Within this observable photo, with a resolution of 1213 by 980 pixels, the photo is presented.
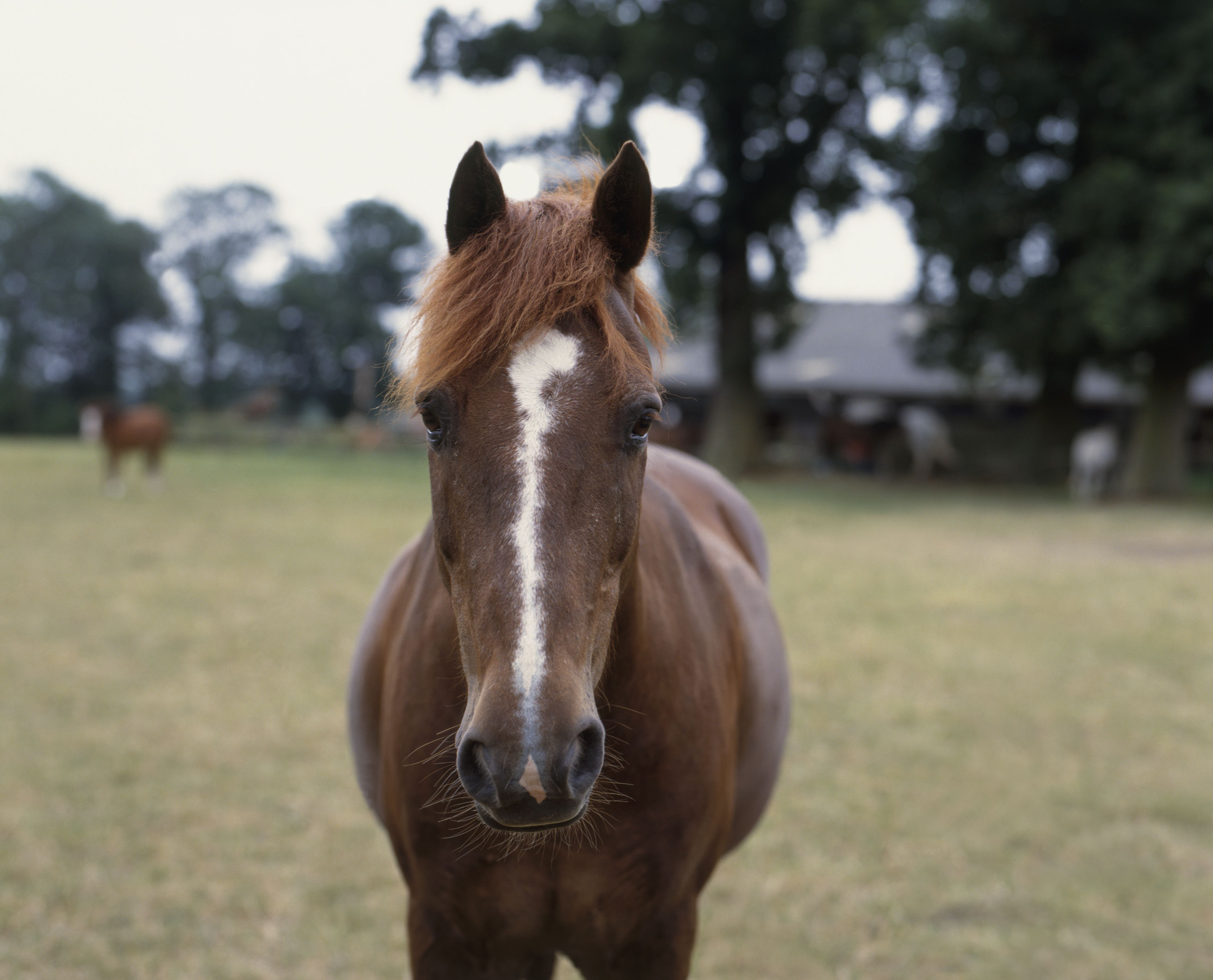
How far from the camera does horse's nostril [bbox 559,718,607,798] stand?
123 cm

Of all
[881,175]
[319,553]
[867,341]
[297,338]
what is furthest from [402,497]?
[297,338]

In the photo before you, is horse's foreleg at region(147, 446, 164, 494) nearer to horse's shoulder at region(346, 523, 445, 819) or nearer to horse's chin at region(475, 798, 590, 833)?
horse's shoulder at region(346, 523, 445, 819)

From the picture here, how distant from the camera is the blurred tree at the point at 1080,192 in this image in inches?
609

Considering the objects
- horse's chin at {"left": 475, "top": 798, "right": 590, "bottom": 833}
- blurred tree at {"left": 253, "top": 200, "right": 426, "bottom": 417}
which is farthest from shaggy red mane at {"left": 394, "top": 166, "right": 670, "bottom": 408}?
blurred tree at {"left": 253, "top": 200, "right": 426, "bottom": 417}

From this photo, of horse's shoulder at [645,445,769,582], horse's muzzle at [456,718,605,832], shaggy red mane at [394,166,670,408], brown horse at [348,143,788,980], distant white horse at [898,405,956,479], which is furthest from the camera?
distant white horse at [898,405,956,479]

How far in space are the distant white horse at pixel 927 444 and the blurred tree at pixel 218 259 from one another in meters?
38.9

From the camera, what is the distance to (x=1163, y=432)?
1873 centimetres

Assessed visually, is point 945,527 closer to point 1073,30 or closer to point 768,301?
point 768,301

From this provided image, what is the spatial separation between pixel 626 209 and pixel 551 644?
0.86 metres

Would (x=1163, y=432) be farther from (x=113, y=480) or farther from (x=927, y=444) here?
(x=113, y=480)

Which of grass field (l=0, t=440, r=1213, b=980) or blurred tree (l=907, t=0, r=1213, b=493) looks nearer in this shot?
grass field (l=0, t=440, r=1213, b=980)

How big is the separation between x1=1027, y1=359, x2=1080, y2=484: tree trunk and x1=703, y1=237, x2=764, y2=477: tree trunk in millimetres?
6976

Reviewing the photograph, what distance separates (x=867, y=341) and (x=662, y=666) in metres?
34.8

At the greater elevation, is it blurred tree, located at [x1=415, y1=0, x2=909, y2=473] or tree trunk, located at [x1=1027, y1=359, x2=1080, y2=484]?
blurred tree, located at [x1=415, y1=0, x2=909, y2=473]
